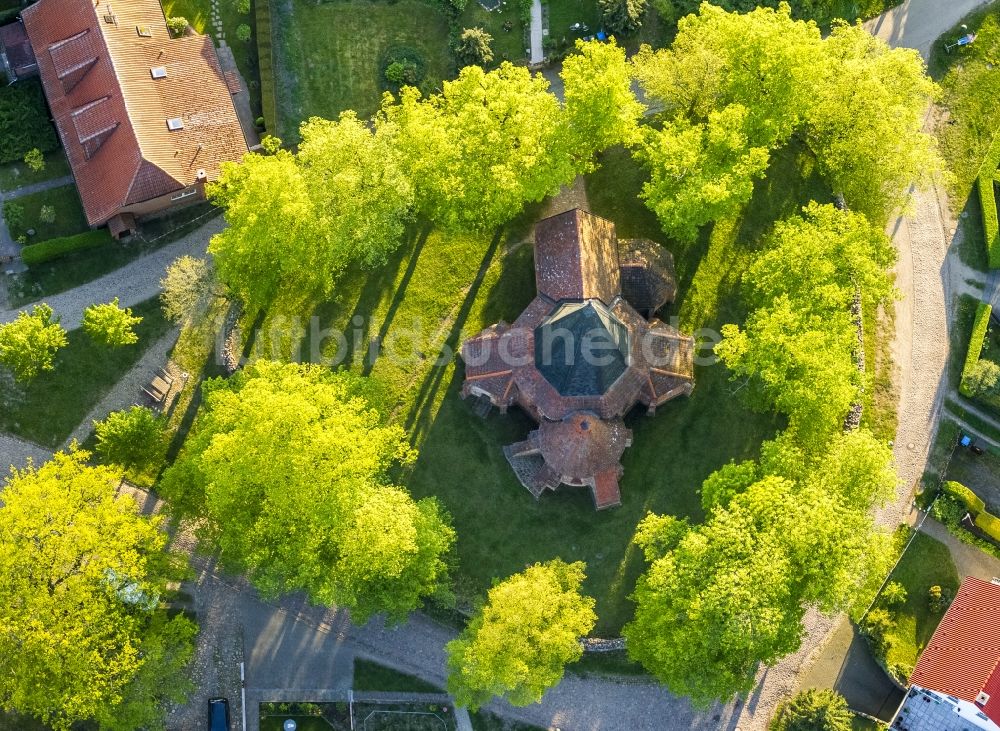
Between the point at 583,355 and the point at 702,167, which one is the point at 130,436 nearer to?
the point at 583,355

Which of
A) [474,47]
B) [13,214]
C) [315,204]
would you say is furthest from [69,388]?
[474,47]

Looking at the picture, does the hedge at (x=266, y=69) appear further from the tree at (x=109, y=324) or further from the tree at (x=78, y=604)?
the tree at (x=78, y=604)

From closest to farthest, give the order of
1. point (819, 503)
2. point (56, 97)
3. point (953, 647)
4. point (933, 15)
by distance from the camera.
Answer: point (819, 503)
point (953, 647)
point (56, 97)
point (933, 15)

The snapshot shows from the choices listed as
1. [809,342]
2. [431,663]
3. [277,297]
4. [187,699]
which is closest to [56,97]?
[277,297]

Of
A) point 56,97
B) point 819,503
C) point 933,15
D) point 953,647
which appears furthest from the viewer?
point 933,15

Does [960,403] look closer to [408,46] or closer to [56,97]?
[408,46]

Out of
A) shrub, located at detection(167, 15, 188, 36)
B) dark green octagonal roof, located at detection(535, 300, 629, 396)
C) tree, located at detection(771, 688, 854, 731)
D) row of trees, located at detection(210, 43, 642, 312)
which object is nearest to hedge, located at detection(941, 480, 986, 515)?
tree, located at detection(771, 688, 854, 731)

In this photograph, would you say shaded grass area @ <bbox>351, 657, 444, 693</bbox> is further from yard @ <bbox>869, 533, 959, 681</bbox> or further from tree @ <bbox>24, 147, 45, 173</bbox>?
tree @ <bbox>24, 147, 45, 173</bbox>
